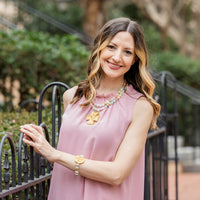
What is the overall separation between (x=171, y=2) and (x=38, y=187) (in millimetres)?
13396

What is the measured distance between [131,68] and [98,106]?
0.34 metres

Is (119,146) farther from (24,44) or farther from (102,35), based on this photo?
(24,44)

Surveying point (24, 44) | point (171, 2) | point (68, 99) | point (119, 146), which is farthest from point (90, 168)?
point (171, 2)

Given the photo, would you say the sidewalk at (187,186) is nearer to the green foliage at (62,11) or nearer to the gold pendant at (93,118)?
the gold pendant at (93,118)

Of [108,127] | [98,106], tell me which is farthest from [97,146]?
[98,106]

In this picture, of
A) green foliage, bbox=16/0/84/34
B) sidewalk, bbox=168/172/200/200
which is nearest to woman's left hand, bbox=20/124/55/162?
sidewalk, bbox=168/172/200/200

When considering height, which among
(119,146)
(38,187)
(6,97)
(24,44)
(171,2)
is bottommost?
(38,187)

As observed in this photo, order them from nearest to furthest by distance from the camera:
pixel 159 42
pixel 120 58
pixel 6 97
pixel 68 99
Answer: pixel 120 58 < pixel 68 99 < pixel 6 97 < pixel 159 42

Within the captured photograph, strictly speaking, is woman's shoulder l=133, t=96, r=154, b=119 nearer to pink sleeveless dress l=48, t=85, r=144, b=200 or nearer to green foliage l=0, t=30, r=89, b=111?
pink sleeveless dress l=48, t=85, r=144, b=200

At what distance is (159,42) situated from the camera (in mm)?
17078

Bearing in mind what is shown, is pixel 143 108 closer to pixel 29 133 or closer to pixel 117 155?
pixel 117 155

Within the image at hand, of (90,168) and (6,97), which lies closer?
(90,168)

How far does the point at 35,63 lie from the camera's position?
5.97m

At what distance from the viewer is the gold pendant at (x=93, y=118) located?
2.40 metres
